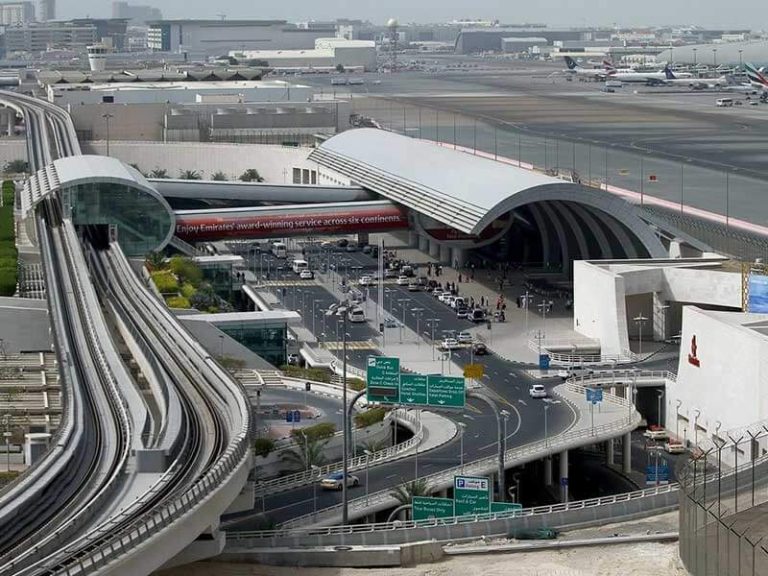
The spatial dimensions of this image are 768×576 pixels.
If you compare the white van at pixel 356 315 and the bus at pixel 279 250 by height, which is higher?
the white van at pixel 356 315

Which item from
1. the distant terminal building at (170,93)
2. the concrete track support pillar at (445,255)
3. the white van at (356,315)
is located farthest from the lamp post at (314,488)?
the distant terminal building at (170,93)

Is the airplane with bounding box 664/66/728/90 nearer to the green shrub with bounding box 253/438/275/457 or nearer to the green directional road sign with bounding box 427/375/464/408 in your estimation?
the green shrub with bounding box 253/438/275/457

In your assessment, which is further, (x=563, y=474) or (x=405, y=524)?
(x=563, y=474)

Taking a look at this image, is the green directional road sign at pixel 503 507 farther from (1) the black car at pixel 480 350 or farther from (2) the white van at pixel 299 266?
(2) the white van at pixel 299 266

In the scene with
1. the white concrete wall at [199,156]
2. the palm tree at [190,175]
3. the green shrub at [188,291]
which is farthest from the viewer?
the white concrete wall at [199,156]

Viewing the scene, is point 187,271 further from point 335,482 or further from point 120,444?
point 120,444

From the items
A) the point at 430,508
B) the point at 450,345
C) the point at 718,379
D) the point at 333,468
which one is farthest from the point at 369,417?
the point at 450,345
